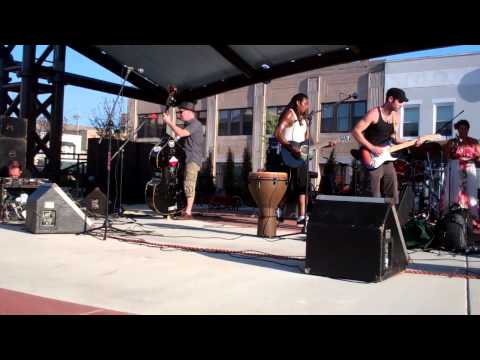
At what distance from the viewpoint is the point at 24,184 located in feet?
25.3

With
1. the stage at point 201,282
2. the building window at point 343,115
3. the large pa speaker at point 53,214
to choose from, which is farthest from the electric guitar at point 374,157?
the building window at point 343,115


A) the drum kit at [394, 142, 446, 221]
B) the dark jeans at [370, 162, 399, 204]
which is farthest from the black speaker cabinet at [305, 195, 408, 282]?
the drum kit at [394, 142, 446, 221]

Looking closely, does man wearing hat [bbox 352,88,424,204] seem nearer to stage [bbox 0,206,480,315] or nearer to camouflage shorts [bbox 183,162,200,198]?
stage [bbox 0,206,480,315]

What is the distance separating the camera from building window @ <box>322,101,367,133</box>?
26469 mm

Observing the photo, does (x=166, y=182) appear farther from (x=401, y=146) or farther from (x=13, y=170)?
(x=401, y=146)

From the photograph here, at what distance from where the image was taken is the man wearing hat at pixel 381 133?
5.36 metres

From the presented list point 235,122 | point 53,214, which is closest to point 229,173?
point 235,122

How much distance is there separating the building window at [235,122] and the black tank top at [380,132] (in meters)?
25.2

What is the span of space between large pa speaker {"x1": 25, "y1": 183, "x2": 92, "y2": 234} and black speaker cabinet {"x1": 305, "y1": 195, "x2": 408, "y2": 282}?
11.7 feet

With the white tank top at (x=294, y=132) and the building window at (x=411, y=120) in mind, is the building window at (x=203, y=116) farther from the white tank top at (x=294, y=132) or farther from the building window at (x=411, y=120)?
the white tank top at (x=294, y=132)
